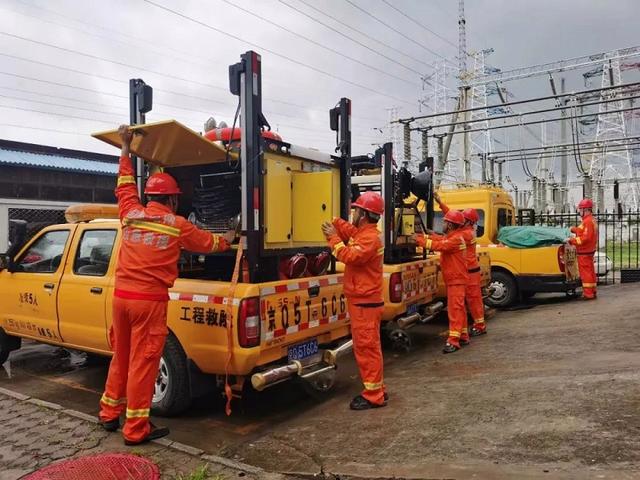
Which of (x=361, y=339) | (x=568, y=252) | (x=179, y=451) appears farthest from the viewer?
(x=568, y=252)

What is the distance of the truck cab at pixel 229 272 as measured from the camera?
13.1 feet

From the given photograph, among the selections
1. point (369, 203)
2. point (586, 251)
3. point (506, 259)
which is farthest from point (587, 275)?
point (369, 203)

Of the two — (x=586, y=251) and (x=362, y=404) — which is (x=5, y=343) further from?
(x=586, y=251)

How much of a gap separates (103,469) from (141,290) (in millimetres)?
1185

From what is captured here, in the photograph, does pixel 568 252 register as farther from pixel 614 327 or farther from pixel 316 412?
pixel 316 412

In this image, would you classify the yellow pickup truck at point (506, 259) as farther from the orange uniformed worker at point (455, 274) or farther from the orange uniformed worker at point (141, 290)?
the orange uniformed worker at point (141, 290)

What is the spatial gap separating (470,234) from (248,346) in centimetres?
408

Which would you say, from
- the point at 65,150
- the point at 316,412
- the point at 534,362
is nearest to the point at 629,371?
the point at 534,362

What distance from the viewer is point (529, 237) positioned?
9.76 m

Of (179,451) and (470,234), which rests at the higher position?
(470,234)

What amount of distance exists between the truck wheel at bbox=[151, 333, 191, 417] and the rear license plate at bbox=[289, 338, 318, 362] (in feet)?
2.81

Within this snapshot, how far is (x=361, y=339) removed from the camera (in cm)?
453

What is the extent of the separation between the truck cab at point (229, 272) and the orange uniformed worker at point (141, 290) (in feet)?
1.09

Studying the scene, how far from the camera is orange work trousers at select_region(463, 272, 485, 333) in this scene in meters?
7.37
